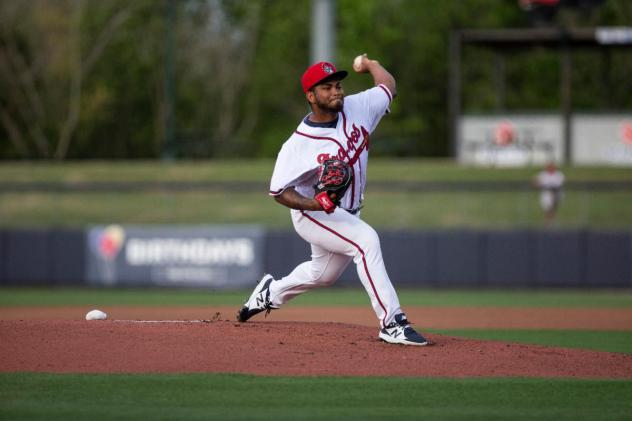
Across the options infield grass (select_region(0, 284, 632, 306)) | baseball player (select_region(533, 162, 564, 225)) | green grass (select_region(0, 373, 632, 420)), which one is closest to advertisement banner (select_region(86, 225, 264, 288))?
infield grass (select_region(0, 284, 632, 306))

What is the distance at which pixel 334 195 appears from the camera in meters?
6.94

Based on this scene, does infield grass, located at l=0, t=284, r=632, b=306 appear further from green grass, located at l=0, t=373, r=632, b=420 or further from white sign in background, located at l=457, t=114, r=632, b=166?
white sign in background, located at l=457, t=114, r=632, b=166

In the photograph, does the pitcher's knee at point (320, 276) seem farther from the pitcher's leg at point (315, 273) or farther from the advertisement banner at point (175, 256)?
the advertisement banner at point (175, 256)

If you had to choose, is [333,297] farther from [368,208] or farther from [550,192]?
[550,192]

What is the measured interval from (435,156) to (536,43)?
1295 cm

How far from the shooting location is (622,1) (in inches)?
1586

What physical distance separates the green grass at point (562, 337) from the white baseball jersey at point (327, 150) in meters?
3.25

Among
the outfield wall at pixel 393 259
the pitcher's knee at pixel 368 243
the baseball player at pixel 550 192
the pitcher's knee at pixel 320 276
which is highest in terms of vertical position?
the pitcher's knee at pixel 368 243

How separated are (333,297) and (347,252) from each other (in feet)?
34.2

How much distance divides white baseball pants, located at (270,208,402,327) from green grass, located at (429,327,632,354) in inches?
113

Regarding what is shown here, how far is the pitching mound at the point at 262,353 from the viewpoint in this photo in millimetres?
6727

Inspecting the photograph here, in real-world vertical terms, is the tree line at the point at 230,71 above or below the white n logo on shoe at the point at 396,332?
above

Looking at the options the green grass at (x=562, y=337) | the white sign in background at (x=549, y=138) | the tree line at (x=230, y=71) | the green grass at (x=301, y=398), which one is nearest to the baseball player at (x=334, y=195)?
the green grass at (x=301, y=398)

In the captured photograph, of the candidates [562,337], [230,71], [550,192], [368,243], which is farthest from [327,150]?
[230,71]
